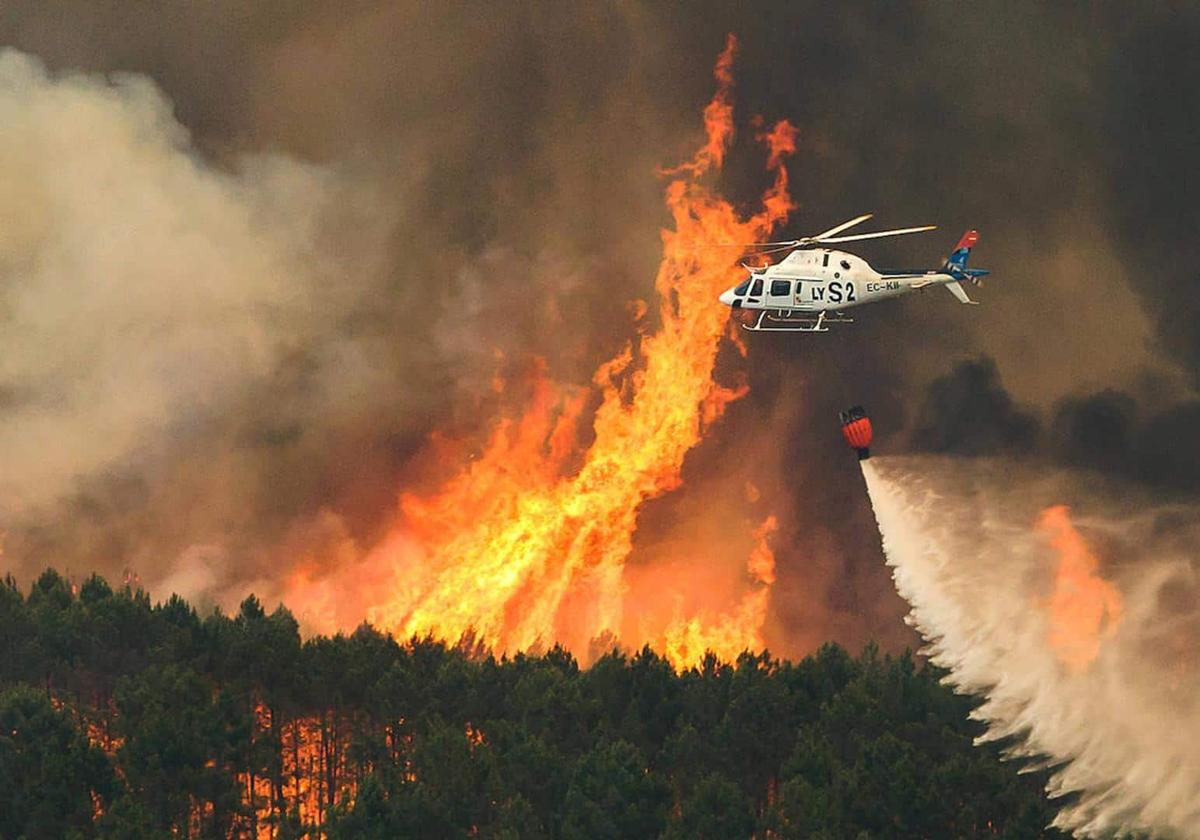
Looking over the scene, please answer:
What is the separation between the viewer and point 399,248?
5832 inches

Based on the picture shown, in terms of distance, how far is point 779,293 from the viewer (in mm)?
114312

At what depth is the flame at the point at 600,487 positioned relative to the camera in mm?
143000

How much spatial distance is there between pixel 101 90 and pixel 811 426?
39854mm

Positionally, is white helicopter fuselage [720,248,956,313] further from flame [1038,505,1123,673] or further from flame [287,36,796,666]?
flame [287,36,796,666]

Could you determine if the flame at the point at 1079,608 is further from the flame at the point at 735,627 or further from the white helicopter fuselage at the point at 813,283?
the flame at the point at 735,627

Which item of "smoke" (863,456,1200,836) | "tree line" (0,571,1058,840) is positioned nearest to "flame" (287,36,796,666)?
"tree line" (0,571,1058,840)

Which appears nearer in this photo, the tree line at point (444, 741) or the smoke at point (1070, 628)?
the smoke at point (1070, 628)

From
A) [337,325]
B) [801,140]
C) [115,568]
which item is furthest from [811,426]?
[115,568]

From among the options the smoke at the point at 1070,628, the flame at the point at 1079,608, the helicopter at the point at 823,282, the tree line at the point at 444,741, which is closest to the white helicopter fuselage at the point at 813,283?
the helicopter at the point at 823,282

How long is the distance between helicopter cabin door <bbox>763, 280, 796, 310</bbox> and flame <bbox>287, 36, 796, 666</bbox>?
91.3 feet

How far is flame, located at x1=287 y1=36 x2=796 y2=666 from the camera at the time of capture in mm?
143000

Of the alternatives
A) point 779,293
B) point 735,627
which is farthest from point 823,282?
point 735,627

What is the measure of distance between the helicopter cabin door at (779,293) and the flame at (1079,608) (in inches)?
582

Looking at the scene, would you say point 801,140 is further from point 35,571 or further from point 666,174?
point 35,571
